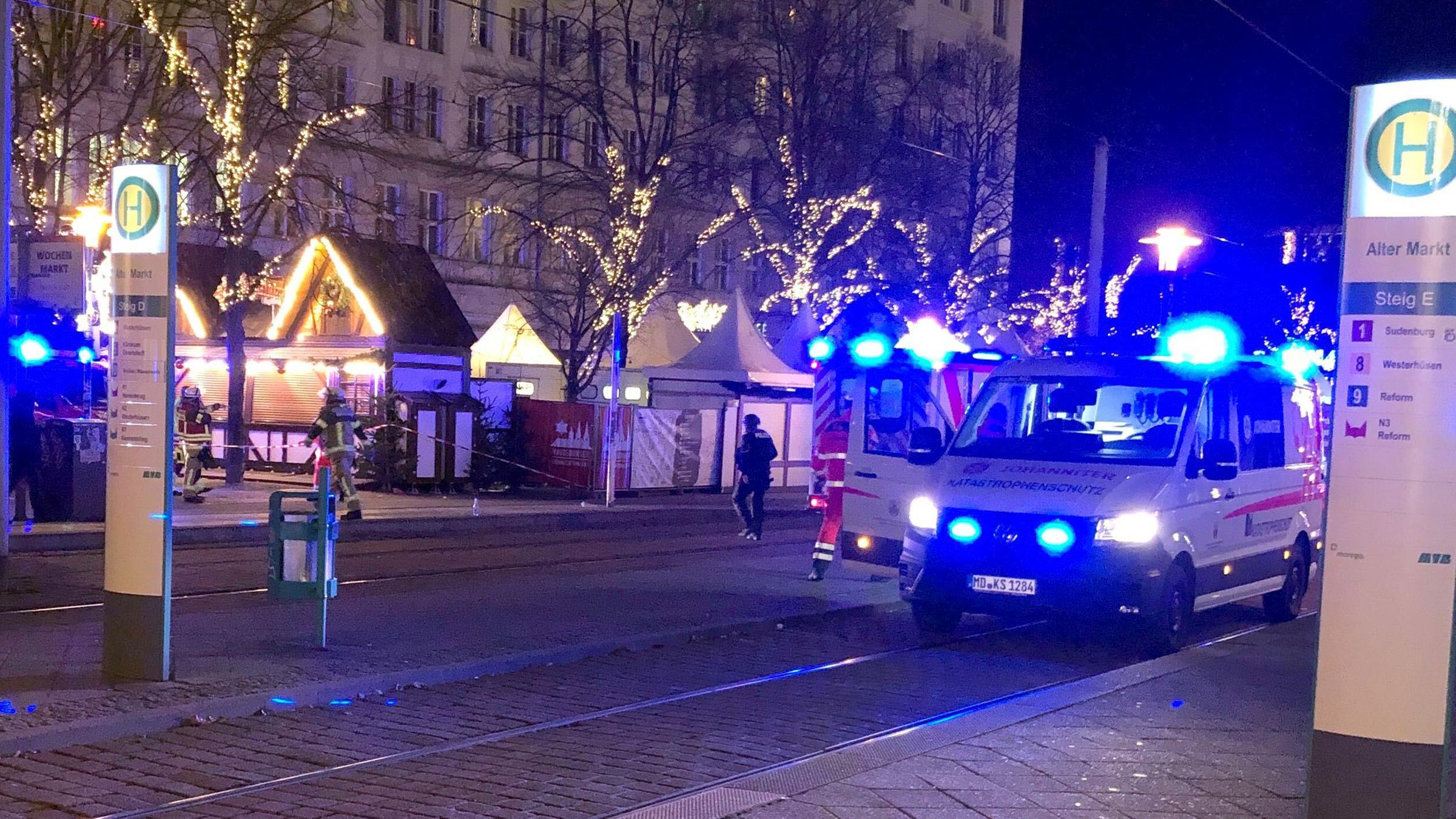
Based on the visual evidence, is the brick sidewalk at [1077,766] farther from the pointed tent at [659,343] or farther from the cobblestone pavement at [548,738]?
the pointed tent at [659,343]

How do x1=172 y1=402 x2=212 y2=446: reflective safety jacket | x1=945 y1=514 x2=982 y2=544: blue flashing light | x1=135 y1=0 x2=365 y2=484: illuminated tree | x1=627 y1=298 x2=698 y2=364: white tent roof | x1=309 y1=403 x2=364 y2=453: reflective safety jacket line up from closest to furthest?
x1=945 y1=514 x2=982 y2=544: blue flashing light
x1=309 y1=403 x2=364 y2=453: reflective safety jacket
x1=172 y1=402 x2=212 y2=446: reflective safety jacket
x1=135 y1=0 x2=365 y2=484: illuminated tree
x1=627 y1=298 x2=698 y2=364: white tent roof

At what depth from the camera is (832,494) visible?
15.4m

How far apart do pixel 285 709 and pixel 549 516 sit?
48.5 feet

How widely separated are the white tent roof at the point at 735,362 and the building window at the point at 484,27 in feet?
59.6

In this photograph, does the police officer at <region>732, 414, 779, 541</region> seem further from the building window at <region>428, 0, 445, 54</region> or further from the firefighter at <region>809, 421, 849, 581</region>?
the building window at <region>428, 0, 445, 54</region>

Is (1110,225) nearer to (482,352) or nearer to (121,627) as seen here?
(482,352)

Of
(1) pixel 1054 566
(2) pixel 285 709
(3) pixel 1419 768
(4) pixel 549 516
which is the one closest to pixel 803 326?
(4) pixel 549 516

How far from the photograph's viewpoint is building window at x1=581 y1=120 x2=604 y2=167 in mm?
35544

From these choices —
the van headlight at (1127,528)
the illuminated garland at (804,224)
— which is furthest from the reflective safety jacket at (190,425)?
the van headlight at (1127,528)

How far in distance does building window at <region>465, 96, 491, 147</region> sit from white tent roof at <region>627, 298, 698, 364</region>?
1203cm

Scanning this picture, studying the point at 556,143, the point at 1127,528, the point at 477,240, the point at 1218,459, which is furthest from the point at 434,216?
the point at 1127,528

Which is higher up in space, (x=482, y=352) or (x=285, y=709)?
(x=482, y=352)

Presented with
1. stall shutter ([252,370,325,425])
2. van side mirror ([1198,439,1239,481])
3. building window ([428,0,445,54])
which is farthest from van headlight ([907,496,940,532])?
building window ([428,0,445,54])

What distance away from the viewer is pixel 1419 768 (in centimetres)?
543
